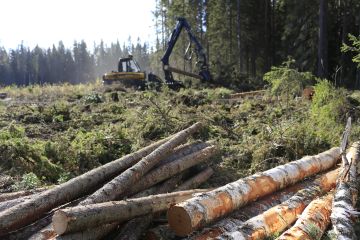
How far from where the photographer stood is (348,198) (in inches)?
220

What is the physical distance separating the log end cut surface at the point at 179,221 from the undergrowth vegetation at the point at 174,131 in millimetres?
2973

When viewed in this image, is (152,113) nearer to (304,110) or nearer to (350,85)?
(304,110)

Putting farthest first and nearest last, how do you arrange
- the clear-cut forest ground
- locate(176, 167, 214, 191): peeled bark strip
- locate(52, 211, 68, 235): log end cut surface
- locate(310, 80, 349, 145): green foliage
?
locate(310, 80, 349, 145): green foliage
the clear-cut forest ground
locate(176, 167, 214, 191): peeled bark strip
locate(52, 211, 68, 235): log end cut surface

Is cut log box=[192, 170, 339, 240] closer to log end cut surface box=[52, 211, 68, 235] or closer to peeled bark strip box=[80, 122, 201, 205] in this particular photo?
peeled bark strip box=[80, 122, 201, 205]

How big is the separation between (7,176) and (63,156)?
4.26 feet

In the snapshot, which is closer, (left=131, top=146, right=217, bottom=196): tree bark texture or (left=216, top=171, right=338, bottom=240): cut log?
(left=216, top=171, right=338, bottom=240): cut log

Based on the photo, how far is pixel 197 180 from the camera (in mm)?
7254

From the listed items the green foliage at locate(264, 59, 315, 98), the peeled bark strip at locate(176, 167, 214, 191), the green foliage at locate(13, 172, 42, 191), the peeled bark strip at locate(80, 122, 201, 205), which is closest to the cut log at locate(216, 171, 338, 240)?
the peeled bark strip at locate(80, 122, 201, 205)

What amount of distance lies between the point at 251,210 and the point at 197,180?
2.02 m

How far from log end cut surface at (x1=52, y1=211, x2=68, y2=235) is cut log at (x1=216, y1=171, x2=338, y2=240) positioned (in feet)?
5.10

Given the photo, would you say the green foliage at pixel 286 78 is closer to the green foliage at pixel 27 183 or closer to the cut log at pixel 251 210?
the cut log at pixel 251 210

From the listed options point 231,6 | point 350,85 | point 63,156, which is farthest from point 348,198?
point 231,6

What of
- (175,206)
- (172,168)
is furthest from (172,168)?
(175,206)

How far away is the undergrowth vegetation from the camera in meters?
7.99
